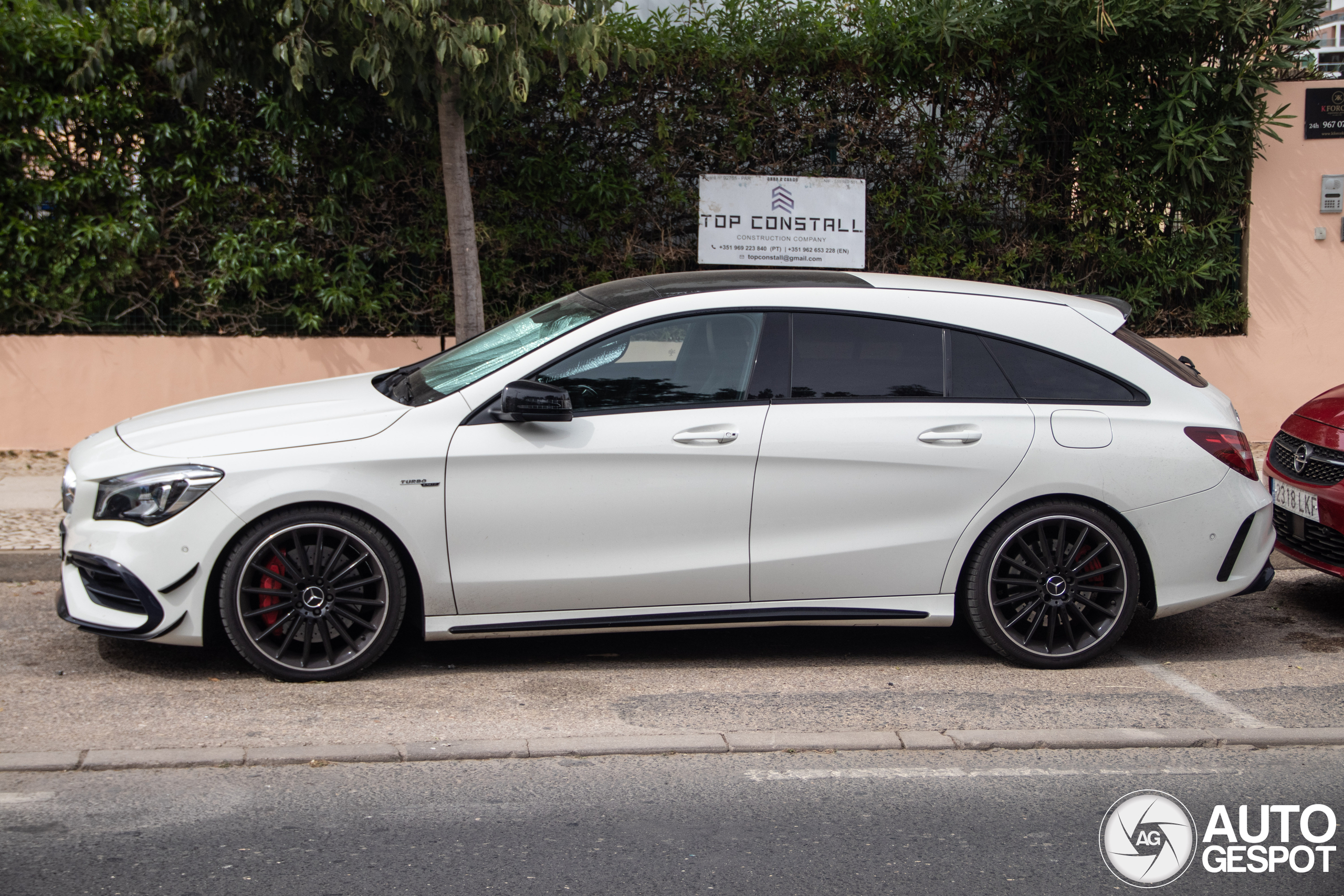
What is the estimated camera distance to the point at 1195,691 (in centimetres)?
498

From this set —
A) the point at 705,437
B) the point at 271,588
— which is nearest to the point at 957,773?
the point at 705,437

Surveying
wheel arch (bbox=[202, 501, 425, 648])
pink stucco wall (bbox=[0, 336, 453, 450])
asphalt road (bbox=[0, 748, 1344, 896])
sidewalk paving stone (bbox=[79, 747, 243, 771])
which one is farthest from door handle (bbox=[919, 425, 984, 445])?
pink stucco wall (bbox=[0, 336, 453, 450])

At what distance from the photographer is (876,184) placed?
984cm

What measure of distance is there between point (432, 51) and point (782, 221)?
11.1ft

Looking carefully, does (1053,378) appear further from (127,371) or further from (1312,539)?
(127,371)

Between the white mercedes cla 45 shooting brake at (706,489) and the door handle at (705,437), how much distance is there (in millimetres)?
13

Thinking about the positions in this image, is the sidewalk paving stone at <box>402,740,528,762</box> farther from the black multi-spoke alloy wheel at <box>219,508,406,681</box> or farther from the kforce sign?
the kforce sign

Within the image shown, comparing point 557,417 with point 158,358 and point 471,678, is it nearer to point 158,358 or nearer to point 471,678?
point 471,678

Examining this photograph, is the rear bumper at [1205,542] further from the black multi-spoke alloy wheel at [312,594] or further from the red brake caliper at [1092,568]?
the black multi-spoke alloy wheel at [312,594]

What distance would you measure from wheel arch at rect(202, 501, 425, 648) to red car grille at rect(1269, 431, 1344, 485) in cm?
431

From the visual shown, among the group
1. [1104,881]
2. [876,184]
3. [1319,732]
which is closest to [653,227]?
[876,184]

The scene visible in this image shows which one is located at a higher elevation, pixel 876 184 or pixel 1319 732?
pixel 876 184

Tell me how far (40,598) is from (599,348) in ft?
11.1

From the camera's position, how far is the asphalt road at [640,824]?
3.36 meters
